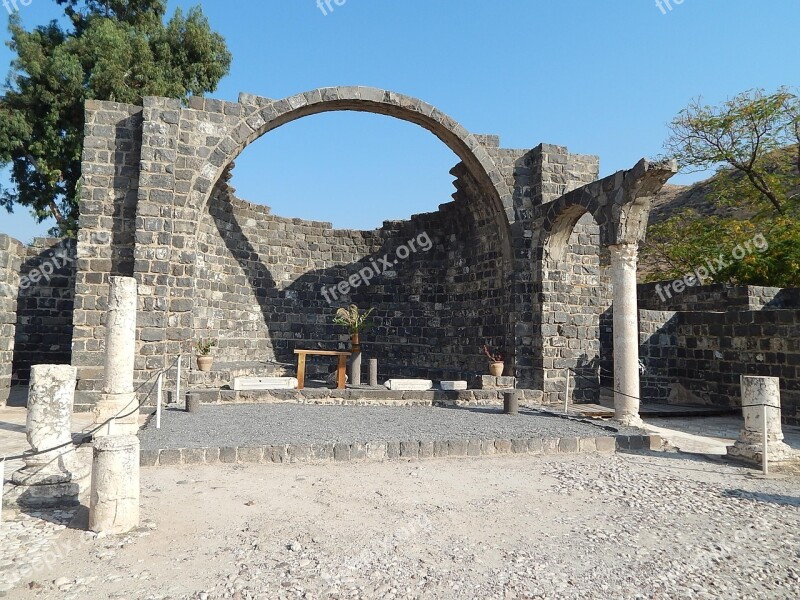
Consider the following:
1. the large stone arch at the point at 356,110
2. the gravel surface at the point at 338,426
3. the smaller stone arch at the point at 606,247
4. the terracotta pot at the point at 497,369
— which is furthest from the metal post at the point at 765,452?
the large stone arch at the point at 356,110

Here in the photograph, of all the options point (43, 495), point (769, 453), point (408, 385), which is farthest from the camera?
point (408, 385)

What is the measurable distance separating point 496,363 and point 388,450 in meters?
5.39

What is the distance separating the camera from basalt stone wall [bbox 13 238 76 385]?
12.2m

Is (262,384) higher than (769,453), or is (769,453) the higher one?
(262,384)

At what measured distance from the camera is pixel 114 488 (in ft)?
13.1

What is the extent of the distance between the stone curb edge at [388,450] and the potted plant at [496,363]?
4091mm

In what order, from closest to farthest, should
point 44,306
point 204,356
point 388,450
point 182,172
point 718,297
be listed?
1. point 388,450
2. point 182,172
3. point 204,356
4. point 44,306
5. point 718,297

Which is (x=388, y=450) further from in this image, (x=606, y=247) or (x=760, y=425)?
(x=606, y=247)

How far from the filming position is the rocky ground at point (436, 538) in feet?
10.6

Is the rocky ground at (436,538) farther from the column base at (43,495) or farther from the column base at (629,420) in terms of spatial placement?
the column base at (629,420)

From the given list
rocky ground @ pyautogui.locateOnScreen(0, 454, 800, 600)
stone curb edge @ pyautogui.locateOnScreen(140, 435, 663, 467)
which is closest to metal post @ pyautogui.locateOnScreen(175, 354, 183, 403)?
stone curb edge @ pyautogui.locateOnScreen(140, 435, 663, 467)

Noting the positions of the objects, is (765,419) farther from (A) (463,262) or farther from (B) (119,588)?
(A) (463,262)

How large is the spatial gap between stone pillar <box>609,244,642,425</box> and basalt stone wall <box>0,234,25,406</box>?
1130 centimetres

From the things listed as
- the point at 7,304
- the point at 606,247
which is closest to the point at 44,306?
the point at 7,304
